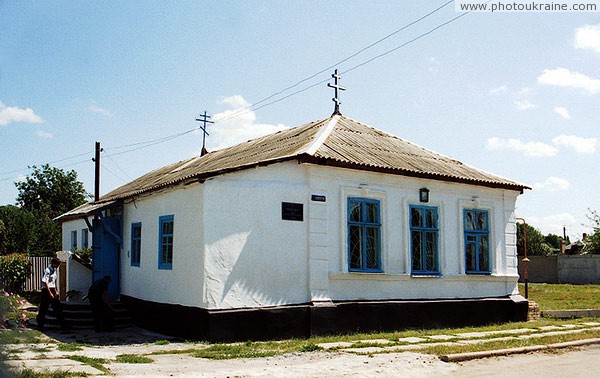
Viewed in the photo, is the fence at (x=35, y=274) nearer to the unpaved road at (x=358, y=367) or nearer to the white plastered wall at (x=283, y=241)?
the white plastered wall at (x=283, y=241)

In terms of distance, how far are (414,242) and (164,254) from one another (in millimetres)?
5637

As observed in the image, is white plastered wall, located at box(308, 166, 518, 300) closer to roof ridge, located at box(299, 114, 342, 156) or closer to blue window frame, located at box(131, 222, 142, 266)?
roof ridge, located at box(299, 114, 342, 156)

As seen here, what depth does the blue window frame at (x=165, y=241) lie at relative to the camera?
43.0 ft

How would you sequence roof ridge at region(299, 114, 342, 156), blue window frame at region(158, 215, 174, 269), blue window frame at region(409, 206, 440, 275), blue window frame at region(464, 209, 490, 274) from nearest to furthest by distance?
roof ridge at region(299, 114, 342, 156), blue window frame at region(158, 215, 174, 269), blue window frame at region(409, 206, 440, 275), blue window frame at region(464, 209, 490, 274)

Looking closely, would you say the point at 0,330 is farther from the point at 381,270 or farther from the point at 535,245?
the point at 535,245

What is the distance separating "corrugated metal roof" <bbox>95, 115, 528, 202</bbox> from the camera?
Answer: 12607 millimetres

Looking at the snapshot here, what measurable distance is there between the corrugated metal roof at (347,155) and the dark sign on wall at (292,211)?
92 centimetres

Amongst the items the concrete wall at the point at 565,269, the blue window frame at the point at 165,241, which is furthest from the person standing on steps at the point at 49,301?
the concrete wall at the point at 565,269

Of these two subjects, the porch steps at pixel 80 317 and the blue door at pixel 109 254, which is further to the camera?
the blue door at pixel 109 254

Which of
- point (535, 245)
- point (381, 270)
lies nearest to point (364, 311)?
point (381, 270)

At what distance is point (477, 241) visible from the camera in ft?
50.6

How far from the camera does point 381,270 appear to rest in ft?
44.4

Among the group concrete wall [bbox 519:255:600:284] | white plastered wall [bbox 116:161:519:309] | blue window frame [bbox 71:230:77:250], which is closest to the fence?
blue window frame [bbox 71:230:77:250]

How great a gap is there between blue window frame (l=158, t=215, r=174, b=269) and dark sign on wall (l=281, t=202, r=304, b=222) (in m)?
2.47
